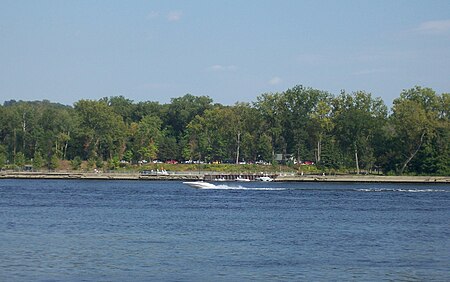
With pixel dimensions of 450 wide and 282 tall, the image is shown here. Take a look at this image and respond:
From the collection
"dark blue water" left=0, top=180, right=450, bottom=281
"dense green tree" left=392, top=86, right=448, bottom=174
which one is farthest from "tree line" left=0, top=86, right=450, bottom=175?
"dark blue water" left=0, top=180, right=450, bottom=281

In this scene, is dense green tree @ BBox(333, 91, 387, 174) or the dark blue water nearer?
the dark blue water

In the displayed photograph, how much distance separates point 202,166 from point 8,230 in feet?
339

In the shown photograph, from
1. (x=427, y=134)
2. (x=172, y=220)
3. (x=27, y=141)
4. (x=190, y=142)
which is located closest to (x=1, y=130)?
(x=27, y=141)

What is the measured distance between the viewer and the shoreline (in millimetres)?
135625

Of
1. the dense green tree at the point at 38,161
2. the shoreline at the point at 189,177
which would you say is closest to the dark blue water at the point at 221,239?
the shoreline at the point at 189,177

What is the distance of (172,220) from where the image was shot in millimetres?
61062

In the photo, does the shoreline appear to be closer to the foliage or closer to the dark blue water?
the foliage

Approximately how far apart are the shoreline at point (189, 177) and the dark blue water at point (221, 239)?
49.0 m

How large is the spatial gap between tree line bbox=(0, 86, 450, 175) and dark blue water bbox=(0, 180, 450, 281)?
53.2 metres

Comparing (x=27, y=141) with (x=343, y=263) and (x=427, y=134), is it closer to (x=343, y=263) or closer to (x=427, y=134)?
(x=427, y=134)

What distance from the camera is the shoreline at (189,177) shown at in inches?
5340

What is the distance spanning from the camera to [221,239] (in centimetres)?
4850

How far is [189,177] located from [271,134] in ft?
86.0

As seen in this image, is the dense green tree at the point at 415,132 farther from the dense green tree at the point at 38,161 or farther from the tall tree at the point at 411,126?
the dense green tree at the point at 38,161
